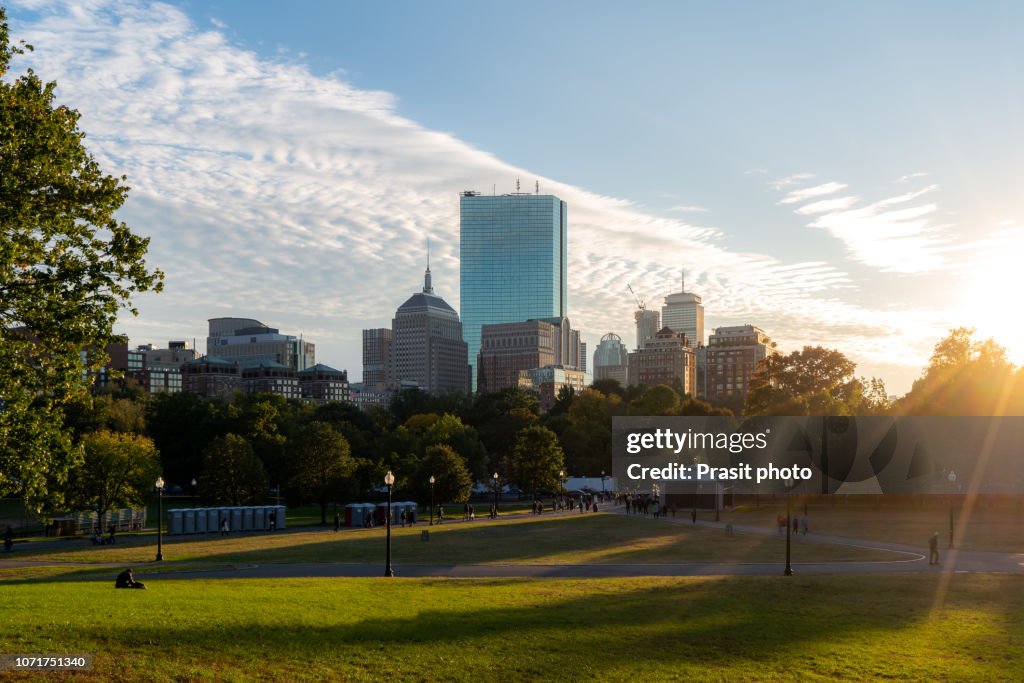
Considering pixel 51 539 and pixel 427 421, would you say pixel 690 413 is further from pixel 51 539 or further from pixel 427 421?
pixel 51 539

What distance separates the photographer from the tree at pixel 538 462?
341ft

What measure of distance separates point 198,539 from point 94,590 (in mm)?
38299

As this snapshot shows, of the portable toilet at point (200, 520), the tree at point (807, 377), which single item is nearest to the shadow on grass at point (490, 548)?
the portable toilet at point (200, 520)

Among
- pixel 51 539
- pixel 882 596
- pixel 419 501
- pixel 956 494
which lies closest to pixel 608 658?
pixel 882 596

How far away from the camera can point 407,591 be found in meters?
30.7

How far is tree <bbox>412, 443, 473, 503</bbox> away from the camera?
3556 inches

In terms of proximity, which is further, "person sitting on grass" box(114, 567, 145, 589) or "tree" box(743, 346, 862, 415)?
"tree" box(743, 346, 862, 415)

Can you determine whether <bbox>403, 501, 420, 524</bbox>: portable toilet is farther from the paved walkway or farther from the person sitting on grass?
the person sitting on grass

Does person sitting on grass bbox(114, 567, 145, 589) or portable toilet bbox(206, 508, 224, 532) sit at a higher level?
person sitting on grass bbox(114, 567, 145, 589)

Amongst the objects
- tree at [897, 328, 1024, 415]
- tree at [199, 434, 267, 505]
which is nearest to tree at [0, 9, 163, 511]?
tree at [199, 434, 267, 505]

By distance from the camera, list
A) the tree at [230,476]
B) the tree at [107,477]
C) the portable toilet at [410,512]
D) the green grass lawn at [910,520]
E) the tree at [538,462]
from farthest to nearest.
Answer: the tree at [538,462]
the tree at [230,476]
the portable toilet at [410,512]
the tree at [107,477]
the green grass lawn at [910,520]

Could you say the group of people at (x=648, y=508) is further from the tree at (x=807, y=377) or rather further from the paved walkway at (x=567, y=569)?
the paved walkway at (x=567, y=569)

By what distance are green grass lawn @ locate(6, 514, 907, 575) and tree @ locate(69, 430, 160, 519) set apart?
3837 mm

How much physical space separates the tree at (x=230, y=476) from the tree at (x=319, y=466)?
12.1 ft
